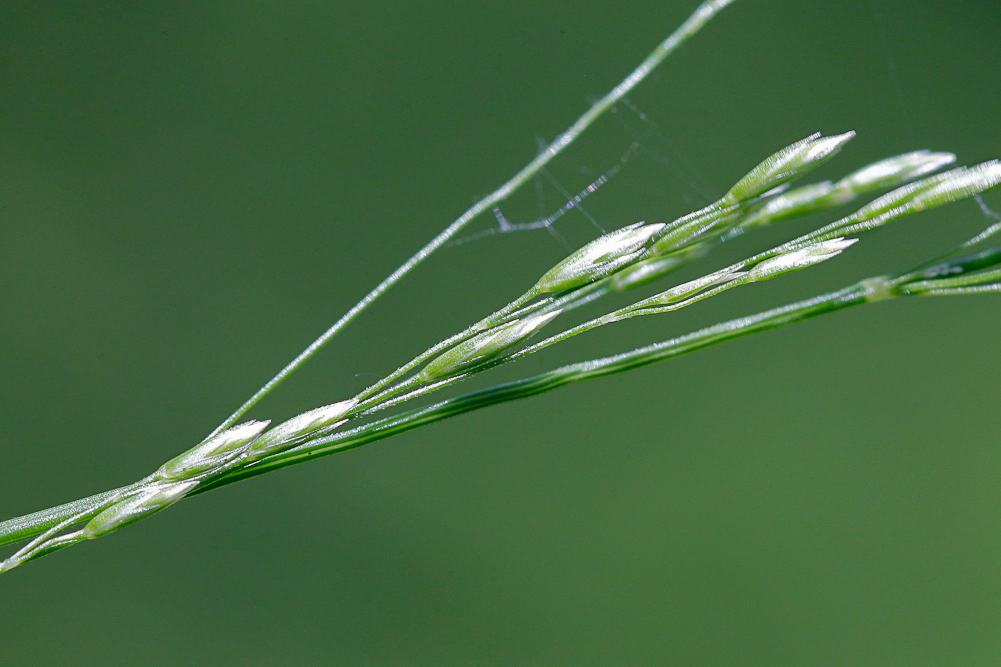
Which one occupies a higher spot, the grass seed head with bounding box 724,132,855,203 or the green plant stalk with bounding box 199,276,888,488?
the grass seed head with bounding box 724,132,855,203

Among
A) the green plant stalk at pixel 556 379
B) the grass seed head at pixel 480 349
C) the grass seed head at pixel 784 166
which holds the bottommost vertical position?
the green plant stalk at pixel 556 379

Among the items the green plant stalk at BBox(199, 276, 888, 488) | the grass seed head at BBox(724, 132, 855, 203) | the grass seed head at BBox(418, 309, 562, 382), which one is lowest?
the green plant stalk at BBox(199, 276, 888, 488)

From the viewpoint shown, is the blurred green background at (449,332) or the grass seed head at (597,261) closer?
the grass seed head at (597,261)

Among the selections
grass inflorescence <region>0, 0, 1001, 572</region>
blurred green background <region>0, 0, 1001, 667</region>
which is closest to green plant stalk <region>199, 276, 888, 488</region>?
grass inflorescence <region>0, 0, 1001, 572</region>

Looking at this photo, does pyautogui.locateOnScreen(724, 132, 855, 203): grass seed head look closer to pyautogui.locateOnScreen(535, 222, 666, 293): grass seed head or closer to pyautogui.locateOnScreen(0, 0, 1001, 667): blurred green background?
pyautogui.locateOnScreen(535, 222, 666, 293): grass seed head

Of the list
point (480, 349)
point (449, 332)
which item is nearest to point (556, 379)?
point (480, 349)

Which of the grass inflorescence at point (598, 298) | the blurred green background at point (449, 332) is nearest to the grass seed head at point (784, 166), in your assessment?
the grass inflorescence at point (598, 298)

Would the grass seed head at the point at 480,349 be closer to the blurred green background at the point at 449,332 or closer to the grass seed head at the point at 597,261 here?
the grass seed head at the point at 597,261

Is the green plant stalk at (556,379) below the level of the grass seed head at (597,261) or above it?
below

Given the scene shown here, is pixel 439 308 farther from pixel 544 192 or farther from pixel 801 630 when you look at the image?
pixel 801 630

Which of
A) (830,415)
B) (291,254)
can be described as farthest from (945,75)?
(291,254)
